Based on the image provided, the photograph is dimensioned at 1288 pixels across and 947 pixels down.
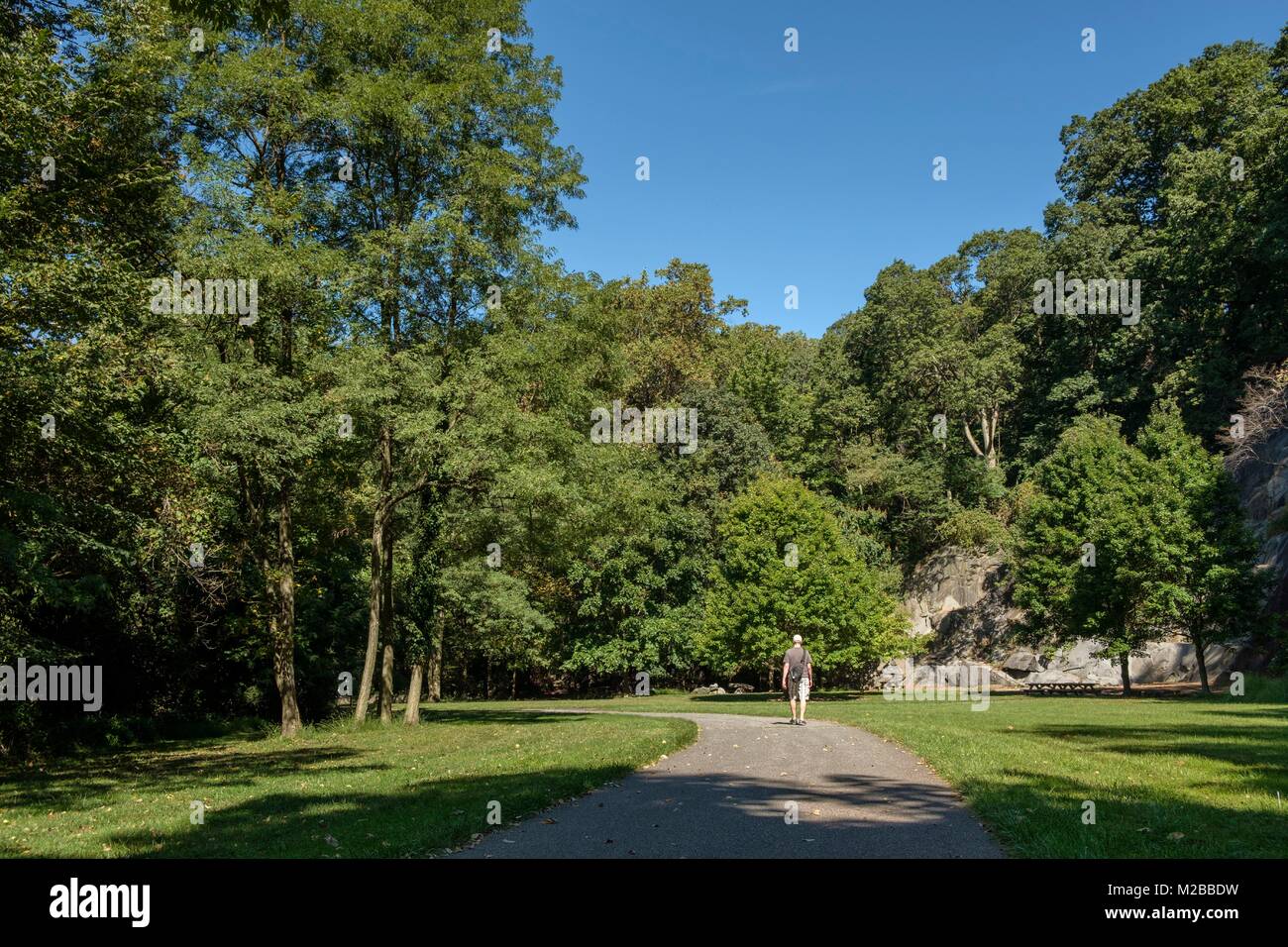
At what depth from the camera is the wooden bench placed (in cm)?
4276

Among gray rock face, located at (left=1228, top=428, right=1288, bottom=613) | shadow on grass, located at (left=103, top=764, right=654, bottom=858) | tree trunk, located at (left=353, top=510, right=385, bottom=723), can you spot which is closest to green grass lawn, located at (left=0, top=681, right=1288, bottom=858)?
shadow on grass, located at (left=103, top=764, right=654, bottom=858)

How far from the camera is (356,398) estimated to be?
725 inches

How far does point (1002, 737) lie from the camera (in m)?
14.7

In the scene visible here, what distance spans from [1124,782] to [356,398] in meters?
15.9

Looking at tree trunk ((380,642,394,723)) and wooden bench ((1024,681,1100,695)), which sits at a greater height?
tree trunk ((380,642,394,723))

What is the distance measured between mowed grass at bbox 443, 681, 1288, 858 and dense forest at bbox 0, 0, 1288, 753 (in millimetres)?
9991

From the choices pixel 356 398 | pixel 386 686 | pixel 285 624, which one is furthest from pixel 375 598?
pixel 356 398

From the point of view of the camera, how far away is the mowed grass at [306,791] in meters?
7.13

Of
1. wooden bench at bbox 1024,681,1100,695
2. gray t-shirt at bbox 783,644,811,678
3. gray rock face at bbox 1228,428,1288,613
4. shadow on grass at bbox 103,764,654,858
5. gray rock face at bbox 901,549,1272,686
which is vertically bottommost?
wooden bench at bbox 1024,681,1100,695

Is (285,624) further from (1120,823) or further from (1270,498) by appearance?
(1270,498)

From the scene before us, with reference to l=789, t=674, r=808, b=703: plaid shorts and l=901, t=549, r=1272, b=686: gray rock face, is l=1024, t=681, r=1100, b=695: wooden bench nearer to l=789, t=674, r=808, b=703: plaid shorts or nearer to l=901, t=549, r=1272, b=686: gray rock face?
l=901, t=549, r=1272, b=686: gray rock face

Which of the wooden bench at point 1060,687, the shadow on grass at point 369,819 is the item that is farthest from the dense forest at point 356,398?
the shadow on grass at point 369,819

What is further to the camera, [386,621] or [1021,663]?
[1021,663]

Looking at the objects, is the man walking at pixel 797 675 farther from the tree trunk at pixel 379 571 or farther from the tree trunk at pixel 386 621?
the tree trunk at pixel 386 621
